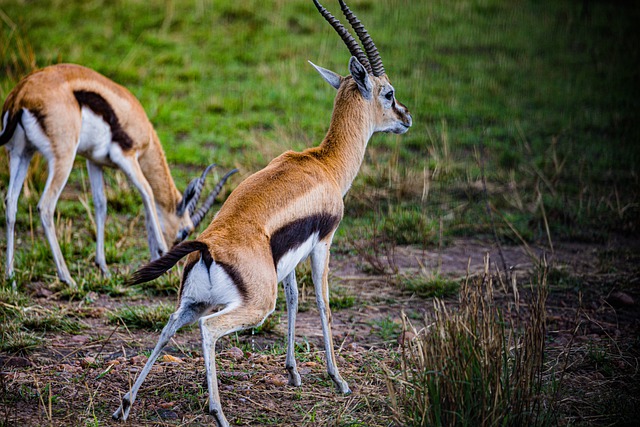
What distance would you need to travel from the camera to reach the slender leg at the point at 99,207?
594 centimetres

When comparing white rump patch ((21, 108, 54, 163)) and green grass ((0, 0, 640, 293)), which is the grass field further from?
white rump patch ((21, 108, 54, 163))

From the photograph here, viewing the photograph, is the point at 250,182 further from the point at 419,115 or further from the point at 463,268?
the point at 419,115

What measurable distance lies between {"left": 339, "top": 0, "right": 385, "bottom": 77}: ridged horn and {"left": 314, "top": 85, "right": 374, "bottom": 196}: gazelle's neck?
222mm

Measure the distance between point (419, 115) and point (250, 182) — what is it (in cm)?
586

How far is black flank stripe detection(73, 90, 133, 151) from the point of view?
6.08 m

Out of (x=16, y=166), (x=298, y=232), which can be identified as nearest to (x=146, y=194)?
(x=16, y=166)

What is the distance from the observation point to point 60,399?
12.4 feet

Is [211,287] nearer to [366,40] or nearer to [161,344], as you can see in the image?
[161,344]

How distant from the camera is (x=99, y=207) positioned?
6402 millimetres

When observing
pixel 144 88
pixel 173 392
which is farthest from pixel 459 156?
pixel 173 392

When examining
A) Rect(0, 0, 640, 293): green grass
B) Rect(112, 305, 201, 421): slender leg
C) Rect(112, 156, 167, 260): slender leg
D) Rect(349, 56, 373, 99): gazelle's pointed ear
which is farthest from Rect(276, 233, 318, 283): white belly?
Rect(112, 156, 167, 260): slender leg

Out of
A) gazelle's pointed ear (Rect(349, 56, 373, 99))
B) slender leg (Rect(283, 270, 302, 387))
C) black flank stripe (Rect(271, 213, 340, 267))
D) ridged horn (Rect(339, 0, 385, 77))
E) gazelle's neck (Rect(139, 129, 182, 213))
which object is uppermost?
ridged horn (Rect(339, 0, 385, 77))

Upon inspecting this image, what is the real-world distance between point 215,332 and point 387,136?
6.00 m

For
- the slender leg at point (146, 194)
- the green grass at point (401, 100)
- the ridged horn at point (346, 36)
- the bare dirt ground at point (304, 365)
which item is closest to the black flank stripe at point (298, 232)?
the bare dirt ground at point (304, 365)
